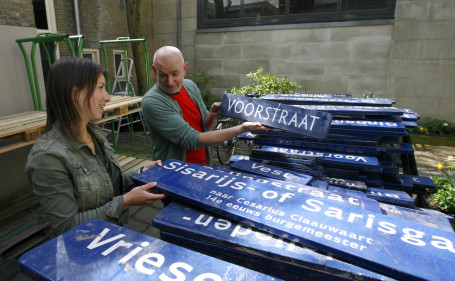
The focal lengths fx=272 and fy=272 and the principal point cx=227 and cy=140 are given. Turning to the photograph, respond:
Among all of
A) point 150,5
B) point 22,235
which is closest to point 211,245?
point 22,235

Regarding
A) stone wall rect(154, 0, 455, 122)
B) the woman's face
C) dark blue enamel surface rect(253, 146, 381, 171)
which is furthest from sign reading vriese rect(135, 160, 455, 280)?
stone wall rect(154, 0, 455, 122)

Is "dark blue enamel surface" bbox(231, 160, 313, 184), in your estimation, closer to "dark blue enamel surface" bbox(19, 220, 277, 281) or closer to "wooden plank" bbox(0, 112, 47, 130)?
"dark blue enamel surface" bbox(19, 220, 277, 281)

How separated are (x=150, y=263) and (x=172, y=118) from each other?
1.32 meters

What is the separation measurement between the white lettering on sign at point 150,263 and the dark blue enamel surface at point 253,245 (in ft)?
0.50

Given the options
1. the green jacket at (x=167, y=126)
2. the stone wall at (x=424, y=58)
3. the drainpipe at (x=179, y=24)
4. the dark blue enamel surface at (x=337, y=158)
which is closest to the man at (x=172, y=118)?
the green jacket at (x=167, y=126)

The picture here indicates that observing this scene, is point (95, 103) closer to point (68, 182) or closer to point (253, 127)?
point (68, 182)

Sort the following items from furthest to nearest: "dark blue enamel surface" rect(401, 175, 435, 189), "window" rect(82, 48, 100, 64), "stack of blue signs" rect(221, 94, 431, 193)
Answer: "window" rect(82, 48, 100, 64) < "dark blue enamel surface" rect(401, 175, 435, 189) < "stack of blue signs" rect(221, 94, 431, 193)

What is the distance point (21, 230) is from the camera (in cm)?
272

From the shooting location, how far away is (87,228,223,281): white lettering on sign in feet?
2.71

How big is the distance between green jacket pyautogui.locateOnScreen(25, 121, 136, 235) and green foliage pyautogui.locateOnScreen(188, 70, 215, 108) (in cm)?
732

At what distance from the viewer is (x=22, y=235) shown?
265 centimetres

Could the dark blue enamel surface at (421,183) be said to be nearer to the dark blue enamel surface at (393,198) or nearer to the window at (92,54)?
the dark blue enamel surface at (393,198)

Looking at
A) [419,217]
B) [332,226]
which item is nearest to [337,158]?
[419,217]

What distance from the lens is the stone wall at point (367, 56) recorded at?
6.63 m
